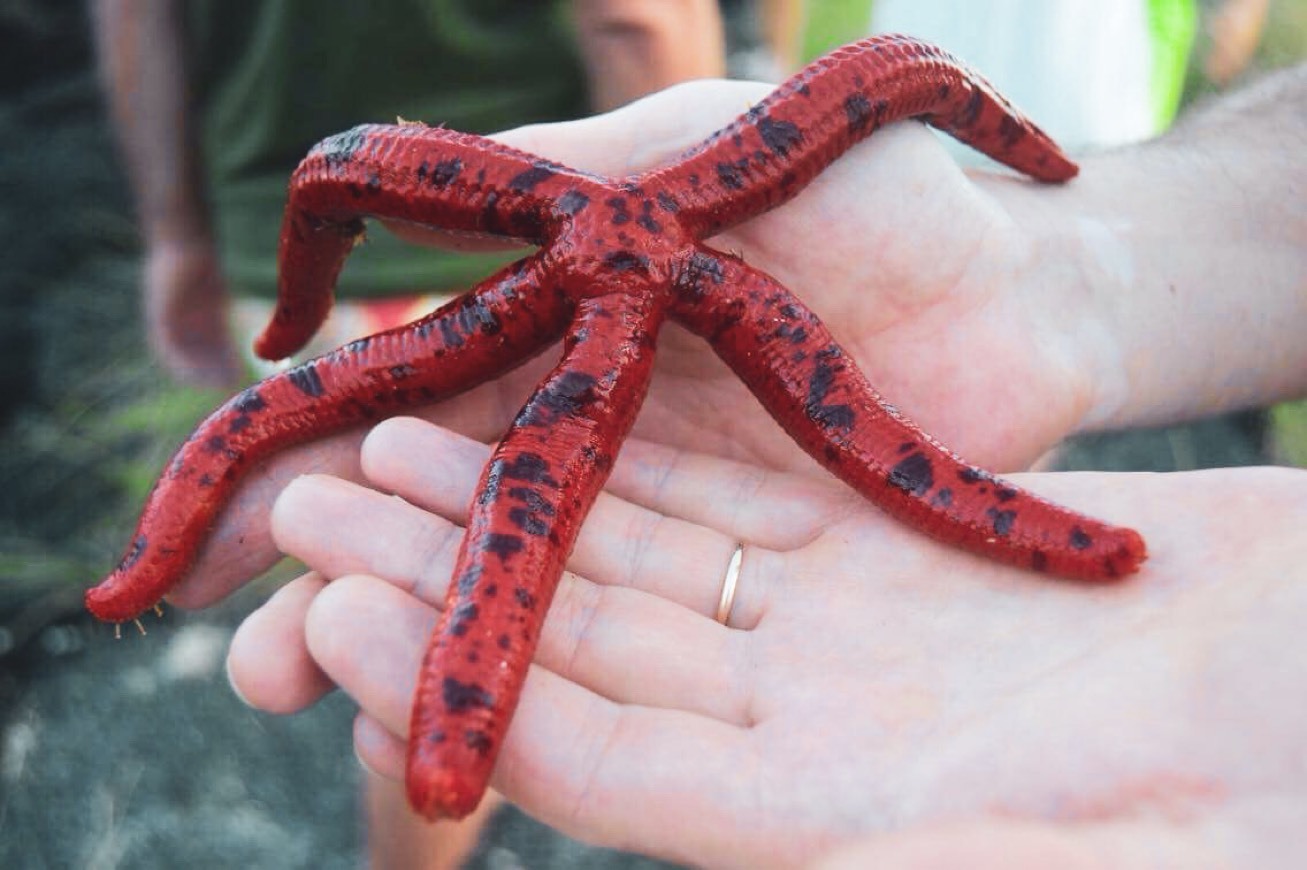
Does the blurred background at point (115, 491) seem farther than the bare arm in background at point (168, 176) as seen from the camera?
Yes

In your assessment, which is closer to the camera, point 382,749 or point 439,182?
point 382,749

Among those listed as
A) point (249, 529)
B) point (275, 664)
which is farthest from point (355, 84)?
point (275, 664)

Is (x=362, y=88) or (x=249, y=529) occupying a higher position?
(x=362, y=88)

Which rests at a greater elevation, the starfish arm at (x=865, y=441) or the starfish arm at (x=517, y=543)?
the starfish arm at (x=865, y=441)

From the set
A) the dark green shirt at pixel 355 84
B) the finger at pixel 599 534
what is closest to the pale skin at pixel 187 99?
the dark green shirt at pixel 355 84

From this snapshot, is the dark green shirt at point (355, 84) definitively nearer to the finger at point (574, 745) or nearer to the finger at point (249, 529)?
the finger at point (249, 529)

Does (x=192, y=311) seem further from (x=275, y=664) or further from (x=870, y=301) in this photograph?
(x=870, y=301)

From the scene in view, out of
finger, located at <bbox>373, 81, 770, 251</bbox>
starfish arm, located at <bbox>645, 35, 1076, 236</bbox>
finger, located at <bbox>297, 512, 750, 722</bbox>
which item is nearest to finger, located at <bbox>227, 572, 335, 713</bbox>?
finger, located at <bbox>297, 512, 750, 722</bbox>

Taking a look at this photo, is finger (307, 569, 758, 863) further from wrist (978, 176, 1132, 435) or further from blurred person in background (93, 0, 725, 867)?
blurred person in background (93, 0, 725, 867)
